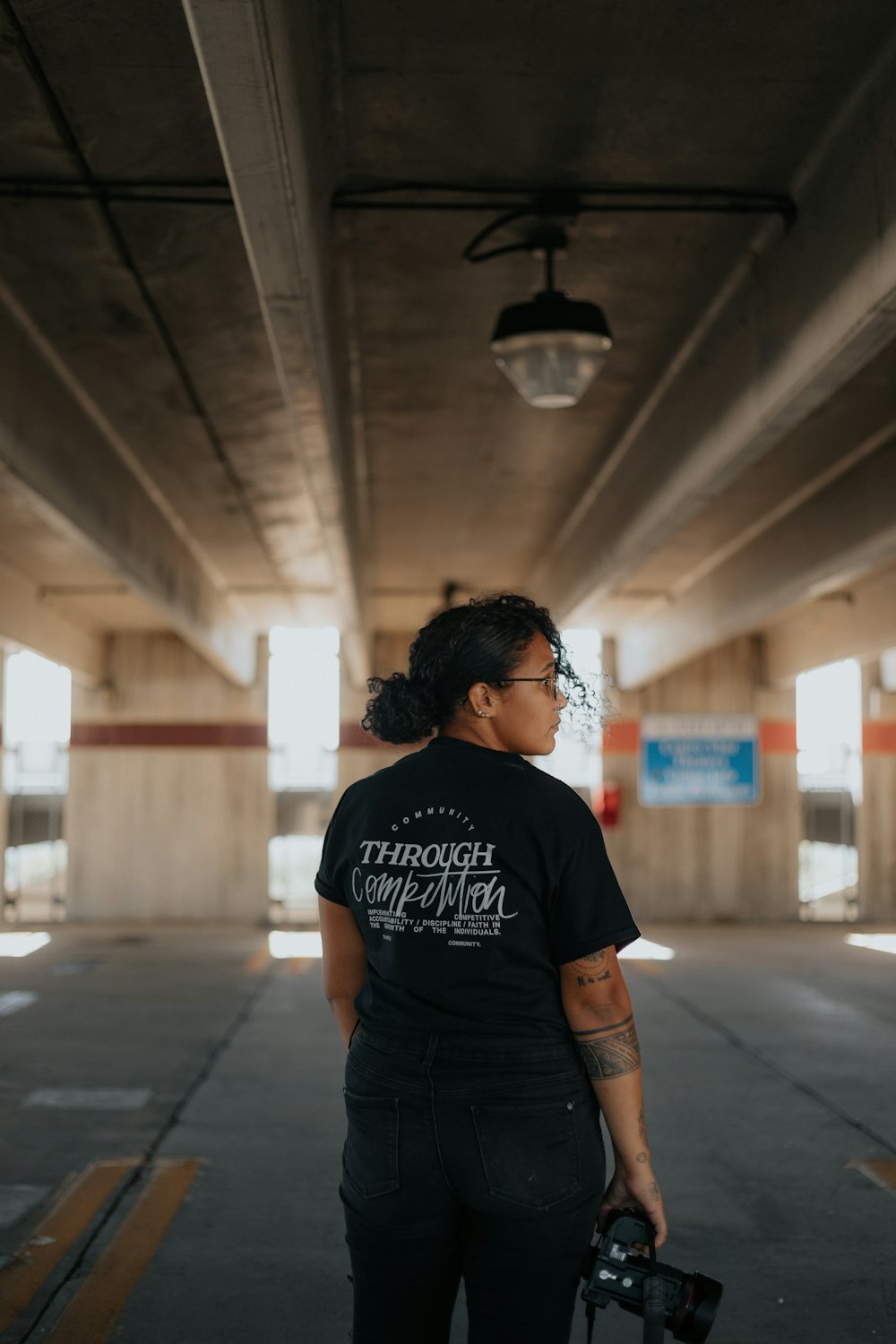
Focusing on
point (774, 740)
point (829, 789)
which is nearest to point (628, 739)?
point (774, 740)

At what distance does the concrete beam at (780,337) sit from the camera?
4.93m

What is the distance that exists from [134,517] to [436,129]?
5.92 metres

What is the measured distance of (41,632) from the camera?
52.3 ft

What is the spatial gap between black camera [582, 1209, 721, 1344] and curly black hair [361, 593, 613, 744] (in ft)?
3.31

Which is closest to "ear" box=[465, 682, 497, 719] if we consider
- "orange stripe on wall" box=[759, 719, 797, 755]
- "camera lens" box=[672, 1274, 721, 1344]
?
"camera lens" box=[672, 1274, 721, 1344]

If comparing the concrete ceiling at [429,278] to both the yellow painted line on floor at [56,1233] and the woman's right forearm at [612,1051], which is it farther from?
the yellow painted line on floor at [56,1233]

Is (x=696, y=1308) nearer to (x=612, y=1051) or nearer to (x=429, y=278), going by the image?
(x=612, y=1051)

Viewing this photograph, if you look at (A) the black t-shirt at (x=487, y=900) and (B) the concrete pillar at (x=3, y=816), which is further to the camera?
(B) the concrete pillar at (x=3, y=816)

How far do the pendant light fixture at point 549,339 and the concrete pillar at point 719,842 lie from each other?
13.8 meters

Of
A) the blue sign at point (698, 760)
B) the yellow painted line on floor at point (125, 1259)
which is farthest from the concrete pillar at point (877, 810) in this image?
the yellow painted line on floor at point (125, 1259)

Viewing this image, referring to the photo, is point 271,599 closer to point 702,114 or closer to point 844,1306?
point 702,114

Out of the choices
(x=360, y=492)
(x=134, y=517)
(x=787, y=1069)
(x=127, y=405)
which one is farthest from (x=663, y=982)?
(x=127, y=405)

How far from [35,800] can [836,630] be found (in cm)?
1224

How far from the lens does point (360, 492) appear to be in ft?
37.1
